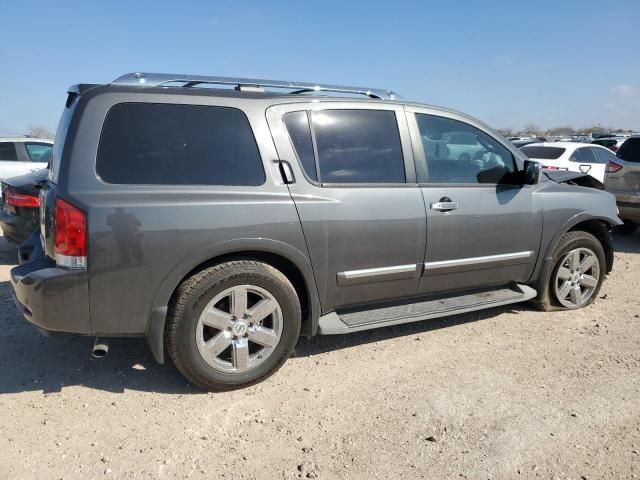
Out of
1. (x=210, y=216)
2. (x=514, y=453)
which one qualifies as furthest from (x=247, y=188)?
(x=514, y=453)

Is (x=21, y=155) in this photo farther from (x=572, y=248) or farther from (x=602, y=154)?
(x=602, y=154)

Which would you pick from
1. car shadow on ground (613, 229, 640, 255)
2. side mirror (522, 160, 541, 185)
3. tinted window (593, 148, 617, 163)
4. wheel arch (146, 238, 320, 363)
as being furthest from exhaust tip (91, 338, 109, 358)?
tinted window (593, 148, 617, 163)

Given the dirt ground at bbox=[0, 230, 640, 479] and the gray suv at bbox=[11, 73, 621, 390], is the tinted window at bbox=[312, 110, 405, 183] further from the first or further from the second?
the dirt ground at bbox=[0, 230, 640, 479]

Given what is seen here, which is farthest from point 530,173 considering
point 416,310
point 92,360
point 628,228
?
point 628,228

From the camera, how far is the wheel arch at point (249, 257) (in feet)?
9.62

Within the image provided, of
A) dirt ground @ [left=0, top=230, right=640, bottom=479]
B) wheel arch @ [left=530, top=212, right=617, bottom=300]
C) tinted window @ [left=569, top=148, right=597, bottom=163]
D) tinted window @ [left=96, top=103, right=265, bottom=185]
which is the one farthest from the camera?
tinted window @ [left=569, top=148, right=597, bottom=163]

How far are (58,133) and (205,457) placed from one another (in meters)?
2.18

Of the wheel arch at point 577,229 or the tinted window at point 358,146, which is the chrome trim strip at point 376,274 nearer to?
the tinted window at point 358,146

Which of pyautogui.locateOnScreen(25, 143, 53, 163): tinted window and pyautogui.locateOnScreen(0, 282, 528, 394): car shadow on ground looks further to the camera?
pyautogui.locateOnScreen(25, 143, 53, 163): tinted window

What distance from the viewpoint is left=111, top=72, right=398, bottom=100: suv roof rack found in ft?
10.3

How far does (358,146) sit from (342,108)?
11.3 inches

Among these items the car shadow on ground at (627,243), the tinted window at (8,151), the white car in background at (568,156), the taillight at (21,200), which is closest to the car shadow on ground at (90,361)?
the taillight at (21,200)

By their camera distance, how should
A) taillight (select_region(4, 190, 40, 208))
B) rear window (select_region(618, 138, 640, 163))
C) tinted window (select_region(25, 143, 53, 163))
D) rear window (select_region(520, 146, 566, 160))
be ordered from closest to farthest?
taillight (select_region(4, 190, 40, 208)) < rear window (select_region(618, 138, 640, 163)) < tinted window (select_region(25, 143, 53, 163)) < rear window (select_region(520, 146, 566, 160))

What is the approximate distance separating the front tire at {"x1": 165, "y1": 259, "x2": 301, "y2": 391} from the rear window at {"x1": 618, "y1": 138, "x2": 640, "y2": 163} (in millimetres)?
6907
